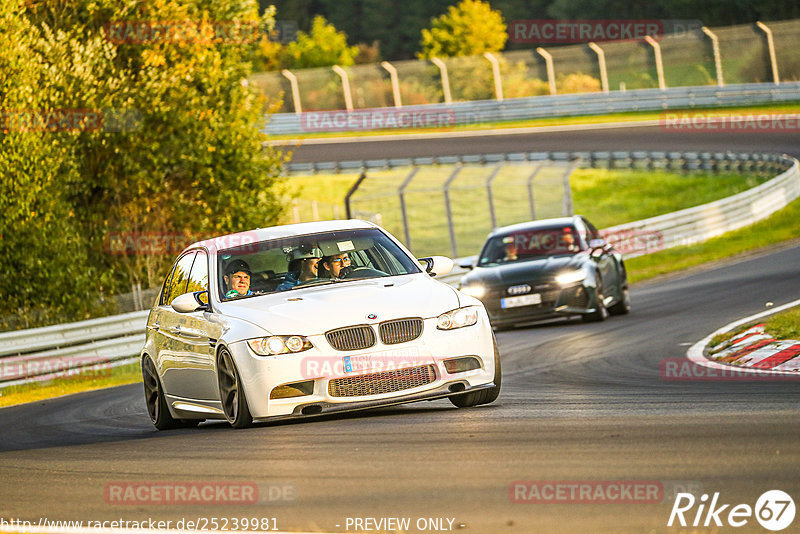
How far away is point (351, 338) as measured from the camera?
9211 millimetres

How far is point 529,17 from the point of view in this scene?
94.1m

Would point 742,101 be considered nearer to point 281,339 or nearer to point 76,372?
point 76,372

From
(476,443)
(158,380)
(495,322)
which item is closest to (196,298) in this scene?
(158,380)

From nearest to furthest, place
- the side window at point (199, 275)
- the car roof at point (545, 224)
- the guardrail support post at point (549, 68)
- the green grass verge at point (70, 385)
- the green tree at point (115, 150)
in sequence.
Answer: the side window at point (199, 275)
the green grass verge at point (70, 385)
the car roof at point (545, 224)
the green tree at point (115, 150)
the guardrail support post at point (549, 68)

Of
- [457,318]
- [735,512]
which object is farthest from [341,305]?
[735,512]

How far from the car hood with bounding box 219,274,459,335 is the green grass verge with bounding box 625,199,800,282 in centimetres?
1748

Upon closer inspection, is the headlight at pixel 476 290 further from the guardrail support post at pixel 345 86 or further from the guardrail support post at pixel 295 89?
the guardrail support post at pixel 345 86

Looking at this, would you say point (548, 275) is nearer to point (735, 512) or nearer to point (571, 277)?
point (571, 277)

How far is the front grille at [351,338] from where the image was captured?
9.20 meters

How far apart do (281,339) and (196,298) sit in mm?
1520

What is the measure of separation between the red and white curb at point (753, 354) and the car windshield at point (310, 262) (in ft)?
10.7

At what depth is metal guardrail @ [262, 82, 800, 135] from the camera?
164 ft

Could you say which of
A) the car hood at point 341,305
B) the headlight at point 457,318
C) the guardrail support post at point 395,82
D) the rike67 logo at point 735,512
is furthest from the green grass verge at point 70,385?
the guardrail support post at point 395,82

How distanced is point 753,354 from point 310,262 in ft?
14.7
